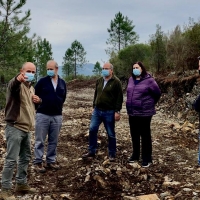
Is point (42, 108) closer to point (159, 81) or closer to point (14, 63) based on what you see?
point (159, 81)

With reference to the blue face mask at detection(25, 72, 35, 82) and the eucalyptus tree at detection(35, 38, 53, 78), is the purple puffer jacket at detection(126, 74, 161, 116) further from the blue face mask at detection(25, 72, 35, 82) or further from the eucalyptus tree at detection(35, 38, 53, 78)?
the eucalyptus tree at detection(35, 38, 53, 78)

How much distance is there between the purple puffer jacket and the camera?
19.1ft

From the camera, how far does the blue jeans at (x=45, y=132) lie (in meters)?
5.80

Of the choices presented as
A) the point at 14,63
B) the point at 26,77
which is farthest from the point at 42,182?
the point at 14,63

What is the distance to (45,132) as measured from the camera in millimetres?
5887

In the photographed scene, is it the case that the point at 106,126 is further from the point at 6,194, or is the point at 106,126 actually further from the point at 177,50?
the point at 177,50

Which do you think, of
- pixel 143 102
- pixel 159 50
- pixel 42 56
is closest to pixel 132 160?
pixel 143 102

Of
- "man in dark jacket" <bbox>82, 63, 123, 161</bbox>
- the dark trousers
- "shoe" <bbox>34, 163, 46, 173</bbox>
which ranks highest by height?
"man in dark jacket" <bbox>82, 63, 123, 161</bbox>

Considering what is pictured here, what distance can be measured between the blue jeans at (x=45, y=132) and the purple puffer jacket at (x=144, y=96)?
55.5 inches

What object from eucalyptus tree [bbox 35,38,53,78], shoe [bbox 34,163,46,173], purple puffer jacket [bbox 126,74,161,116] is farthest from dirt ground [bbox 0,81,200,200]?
eucalyptus tree [bbox 35,38,53,78]

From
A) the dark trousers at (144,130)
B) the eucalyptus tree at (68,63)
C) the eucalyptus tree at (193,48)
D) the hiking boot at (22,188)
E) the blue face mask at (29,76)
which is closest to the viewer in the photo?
the blue face mask at (29,76)

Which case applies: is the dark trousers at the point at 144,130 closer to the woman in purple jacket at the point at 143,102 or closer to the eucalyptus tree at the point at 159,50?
the woman in purple jacket at the point at 143,102

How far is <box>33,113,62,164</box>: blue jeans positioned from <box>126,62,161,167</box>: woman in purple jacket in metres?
1.39

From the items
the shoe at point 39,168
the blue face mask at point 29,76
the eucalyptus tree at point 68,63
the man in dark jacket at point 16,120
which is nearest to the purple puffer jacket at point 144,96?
the shoe at point 39,168
